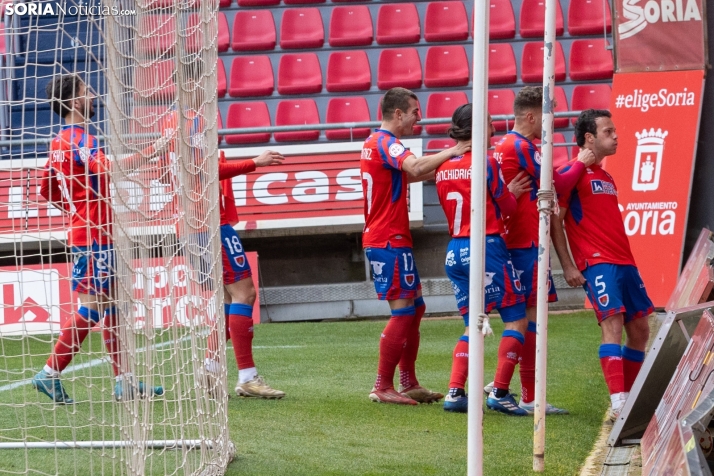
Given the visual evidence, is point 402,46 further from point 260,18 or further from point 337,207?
point 337,207

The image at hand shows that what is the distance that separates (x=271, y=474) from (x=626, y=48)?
7462 mm

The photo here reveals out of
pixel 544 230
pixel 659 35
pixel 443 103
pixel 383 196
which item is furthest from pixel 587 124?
pixel 443 103

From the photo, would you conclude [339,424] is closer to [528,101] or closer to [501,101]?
[528,101]

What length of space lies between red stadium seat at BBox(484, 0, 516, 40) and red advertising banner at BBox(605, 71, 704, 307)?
3.99 m

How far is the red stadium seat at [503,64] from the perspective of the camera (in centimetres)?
1341

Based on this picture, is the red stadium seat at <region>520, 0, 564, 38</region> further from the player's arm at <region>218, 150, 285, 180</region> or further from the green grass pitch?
the player's arm at <region>218, 150, 285, 180</region>

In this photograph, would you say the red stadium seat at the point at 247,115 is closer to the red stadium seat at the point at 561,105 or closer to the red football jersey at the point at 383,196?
the red stadium seat at the point at 561,105

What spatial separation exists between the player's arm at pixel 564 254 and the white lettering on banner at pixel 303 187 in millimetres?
5940

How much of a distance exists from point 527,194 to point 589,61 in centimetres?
841

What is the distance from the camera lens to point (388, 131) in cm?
572

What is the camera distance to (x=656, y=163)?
9781 mm

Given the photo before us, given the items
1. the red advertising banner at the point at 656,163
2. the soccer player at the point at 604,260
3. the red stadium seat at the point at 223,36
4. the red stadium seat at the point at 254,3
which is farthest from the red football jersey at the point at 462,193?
the red stadium seat at the point at 254,3

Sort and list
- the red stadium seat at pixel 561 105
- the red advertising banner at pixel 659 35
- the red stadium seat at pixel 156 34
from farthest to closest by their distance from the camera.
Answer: the red stadium seat at pixel 561 105 → the red advertising banner at pixel 659 35 → the red stadium seat at pixel 156 34

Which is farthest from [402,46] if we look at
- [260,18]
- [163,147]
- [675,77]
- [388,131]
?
[163,147]
